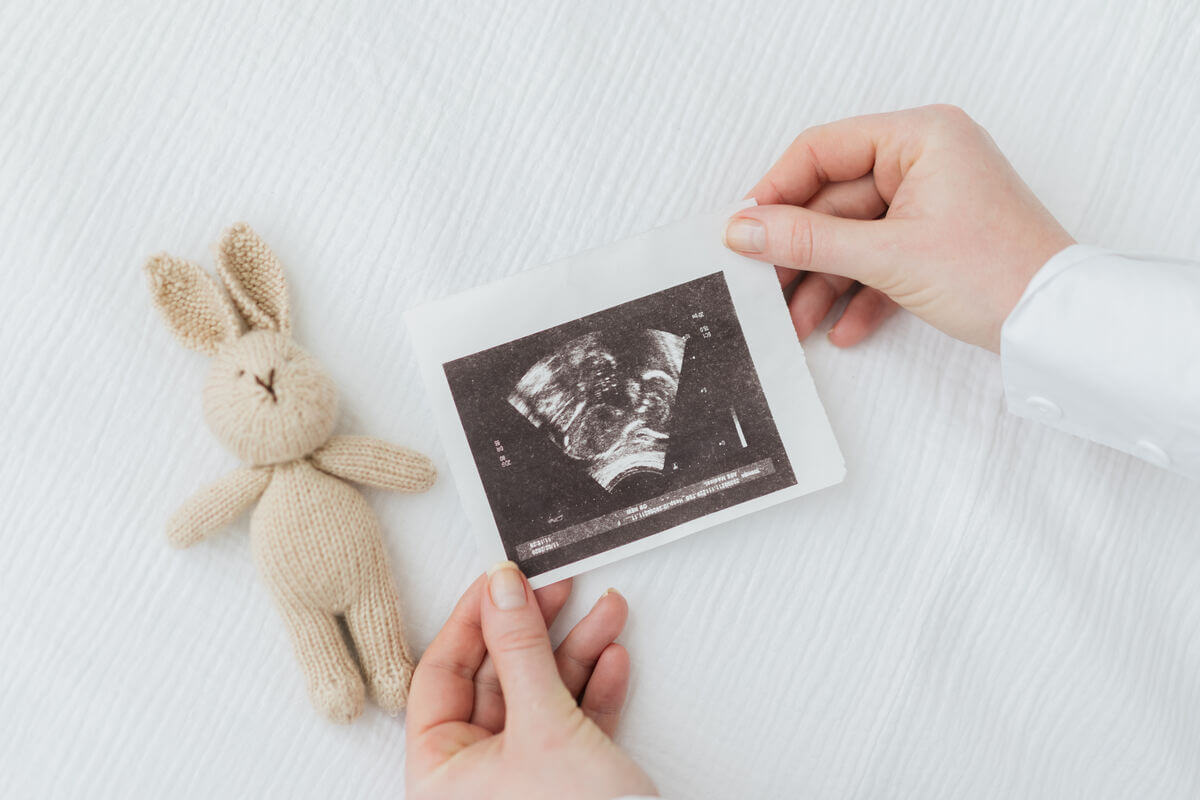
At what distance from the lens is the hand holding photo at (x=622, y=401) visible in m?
0.68

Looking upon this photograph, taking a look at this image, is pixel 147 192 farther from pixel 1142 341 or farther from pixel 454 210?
pixel 1142 341

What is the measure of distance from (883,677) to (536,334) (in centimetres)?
43

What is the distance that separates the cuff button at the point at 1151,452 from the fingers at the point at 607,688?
450mm

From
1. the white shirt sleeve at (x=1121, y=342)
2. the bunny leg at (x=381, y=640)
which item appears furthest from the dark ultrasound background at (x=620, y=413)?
the white shirt sleeve at (x=1121, y=342)

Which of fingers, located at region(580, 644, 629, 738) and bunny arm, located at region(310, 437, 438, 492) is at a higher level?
bunny arm, located at region(310, 437, 438, 492)

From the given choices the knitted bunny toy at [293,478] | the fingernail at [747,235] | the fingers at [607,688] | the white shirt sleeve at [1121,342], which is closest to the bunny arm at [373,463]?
the knitted bunny toy at [293,478]

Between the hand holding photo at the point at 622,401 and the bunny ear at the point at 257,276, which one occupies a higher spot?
the bunny ear at the point at 257,276

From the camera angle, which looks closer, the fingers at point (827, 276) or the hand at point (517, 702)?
the hand at point (517, 702)

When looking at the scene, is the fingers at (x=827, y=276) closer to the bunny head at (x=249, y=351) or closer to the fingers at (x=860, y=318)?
the fingers at (x=860, y=318)

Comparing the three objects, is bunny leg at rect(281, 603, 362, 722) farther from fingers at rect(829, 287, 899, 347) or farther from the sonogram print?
fingers at rect(829, 287, 899, 347)

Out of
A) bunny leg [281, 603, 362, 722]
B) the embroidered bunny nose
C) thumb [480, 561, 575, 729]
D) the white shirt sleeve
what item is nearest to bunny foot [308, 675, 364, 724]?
bunny leg [281, 603, 362, 722]

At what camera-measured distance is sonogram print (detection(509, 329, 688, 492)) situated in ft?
2.24

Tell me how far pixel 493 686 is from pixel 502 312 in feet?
1.04

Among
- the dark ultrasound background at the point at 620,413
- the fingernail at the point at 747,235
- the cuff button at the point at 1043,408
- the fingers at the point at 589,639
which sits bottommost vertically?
the fingers at the point at 589,639
